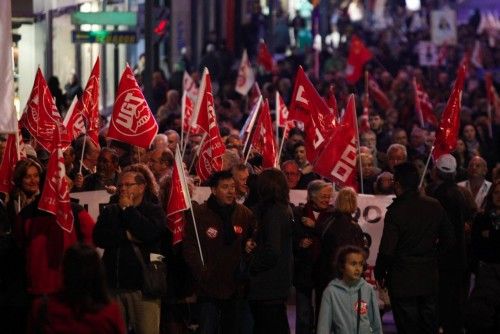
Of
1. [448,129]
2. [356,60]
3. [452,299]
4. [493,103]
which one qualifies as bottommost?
[452,299]

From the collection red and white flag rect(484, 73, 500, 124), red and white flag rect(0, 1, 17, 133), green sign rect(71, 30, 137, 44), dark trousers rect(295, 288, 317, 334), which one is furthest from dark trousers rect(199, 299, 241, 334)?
green sign rect(71, 30, 137, 44)

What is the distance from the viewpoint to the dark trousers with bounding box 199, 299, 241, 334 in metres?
12.3

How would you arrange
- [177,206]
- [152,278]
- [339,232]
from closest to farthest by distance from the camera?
[152,278]
[177,206]
[339,232]

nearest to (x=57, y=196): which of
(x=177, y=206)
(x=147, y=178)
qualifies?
(x=147, y=178)

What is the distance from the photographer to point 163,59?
45.8 m

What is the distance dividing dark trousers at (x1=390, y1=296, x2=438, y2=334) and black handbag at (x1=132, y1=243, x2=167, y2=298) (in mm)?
1947

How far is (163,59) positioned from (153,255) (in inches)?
1344

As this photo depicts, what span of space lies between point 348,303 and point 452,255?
311 cm

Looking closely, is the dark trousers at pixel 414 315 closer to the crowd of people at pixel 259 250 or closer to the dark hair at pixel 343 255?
the crowd of people at pixel 259 250

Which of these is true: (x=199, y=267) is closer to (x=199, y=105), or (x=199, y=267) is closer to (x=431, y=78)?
(x=199, y=105)

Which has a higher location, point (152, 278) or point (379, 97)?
point (152, 278)

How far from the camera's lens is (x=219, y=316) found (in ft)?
40.8

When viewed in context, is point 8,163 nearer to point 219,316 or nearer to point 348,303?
point 219,316

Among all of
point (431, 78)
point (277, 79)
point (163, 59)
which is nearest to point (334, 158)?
point (277, 79)
